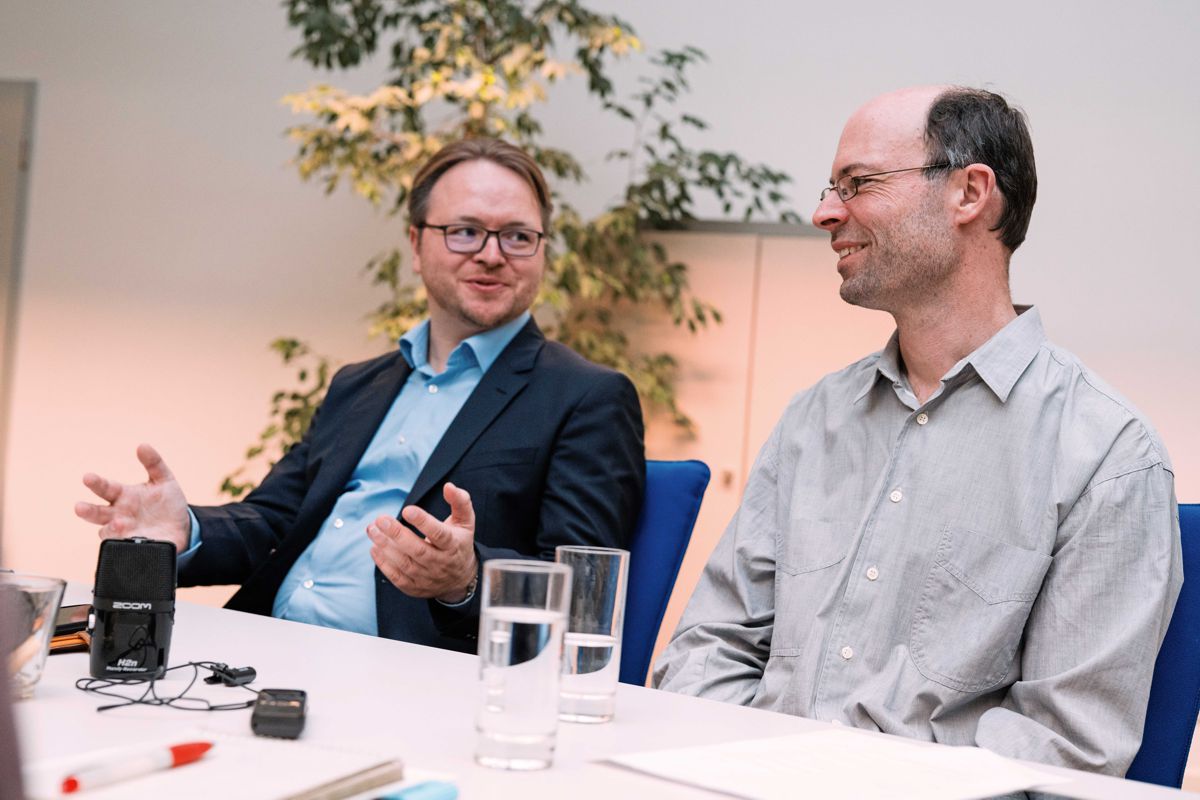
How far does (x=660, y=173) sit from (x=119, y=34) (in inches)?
104

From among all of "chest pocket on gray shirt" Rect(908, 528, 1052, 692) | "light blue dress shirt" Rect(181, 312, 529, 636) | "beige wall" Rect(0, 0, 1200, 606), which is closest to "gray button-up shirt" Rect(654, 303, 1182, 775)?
"chest pocket on gray shirt" Rect(908, 528, 1052, 692)

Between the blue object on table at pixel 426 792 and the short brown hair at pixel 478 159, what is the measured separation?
70.2 inches

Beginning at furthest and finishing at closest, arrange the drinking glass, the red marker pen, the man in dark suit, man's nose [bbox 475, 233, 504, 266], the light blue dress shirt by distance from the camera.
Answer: man's nose [bbox 475, 233, 504, 266], the light blue dress shirt, the man in dark suit, the drinking glass, the red marker pen

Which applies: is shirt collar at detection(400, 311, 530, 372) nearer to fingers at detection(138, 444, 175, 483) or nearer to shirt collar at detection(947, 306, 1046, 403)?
fingers at detection(138, 444, 175, 483)

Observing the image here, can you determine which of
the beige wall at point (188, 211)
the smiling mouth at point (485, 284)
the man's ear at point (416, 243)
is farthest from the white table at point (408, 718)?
the beige wall at point (188, 211)

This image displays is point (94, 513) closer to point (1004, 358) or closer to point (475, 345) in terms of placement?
point (475, 345)

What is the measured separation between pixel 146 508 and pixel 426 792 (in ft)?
4.11

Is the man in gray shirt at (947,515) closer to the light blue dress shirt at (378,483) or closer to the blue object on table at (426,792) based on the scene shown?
the light blue dress shirt at (378,483)

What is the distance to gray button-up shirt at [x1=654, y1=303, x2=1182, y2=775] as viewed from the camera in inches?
58.6

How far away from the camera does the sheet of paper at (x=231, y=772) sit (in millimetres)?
874


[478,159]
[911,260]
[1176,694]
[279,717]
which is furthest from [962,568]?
[478,159]

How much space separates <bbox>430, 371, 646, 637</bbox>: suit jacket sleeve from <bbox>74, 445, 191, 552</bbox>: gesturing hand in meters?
0.50

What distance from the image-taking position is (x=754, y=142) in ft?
15.0

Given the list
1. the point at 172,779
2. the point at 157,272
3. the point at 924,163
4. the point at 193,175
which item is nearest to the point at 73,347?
the point at 157,272
